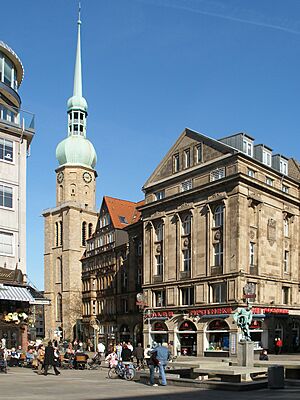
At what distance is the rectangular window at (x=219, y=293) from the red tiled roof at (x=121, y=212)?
86.7 feet

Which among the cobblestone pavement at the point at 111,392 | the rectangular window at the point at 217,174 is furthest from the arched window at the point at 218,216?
the cobblestone pavement at the point at 111,392

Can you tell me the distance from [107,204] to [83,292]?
49.7 feet

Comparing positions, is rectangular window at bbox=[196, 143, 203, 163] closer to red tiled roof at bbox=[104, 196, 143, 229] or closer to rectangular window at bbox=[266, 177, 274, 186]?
rectangular window at bbox=[266, 177, 274, 186]

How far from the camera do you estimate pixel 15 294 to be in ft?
107

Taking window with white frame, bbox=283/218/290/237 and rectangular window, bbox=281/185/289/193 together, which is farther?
rectangular window, bbox=281/185/289/193

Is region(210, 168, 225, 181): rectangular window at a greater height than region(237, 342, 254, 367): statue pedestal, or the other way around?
region(210, 168, 225, 181): rectangular window

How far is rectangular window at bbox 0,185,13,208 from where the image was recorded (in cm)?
3525

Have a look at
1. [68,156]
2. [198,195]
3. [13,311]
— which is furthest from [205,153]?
[68,156]

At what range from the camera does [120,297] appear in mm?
71312

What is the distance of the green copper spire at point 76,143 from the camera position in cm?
10125

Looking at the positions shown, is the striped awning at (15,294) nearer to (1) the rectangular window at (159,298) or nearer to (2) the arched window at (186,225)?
(2) the arched window at (186,225)

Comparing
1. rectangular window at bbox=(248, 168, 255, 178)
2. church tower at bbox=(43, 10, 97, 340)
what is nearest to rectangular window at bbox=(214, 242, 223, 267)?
rectangular window at bbox=(248, 168, 255, 178)

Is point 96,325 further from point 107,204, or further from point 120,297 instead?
point 107,204

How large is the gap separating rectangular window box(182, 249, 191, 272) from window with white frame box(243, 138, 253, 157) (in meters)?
10.4
